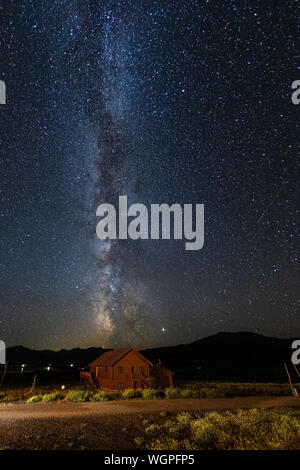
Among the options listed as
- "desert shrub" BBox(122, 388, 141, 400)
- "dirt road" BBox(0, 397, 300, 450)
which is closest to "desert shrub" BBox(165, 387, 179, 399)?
"desert shrub" BBox(122, 388, 141, 400)

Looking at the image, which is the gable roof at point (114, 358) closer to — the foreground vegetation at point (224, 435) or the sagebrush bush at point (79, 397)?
the sagebrush bush at point (79, 397)

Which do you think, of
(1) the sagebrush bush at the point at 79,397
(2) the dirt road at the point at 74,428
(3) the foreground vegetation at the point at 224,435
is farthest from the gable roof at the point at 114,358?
(3) the foreground vegetation at the point at 224,435

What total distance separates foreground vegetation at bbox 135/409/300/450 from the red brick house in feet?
64.1

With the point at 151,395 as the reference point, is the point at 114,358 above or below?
above

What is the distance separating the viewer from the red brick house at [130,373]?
3131 centimetres

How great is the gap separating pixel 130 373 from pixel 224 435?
23550 millimetres

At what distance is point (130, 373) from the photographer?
3209cm

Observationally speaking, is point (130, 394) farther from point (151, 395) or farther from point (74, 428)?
point (74, 428)

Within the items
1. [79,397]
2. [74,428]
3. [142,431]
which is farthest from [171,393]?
[142,431]

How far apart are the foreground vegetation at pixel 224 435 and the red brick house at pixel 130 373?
1955cm

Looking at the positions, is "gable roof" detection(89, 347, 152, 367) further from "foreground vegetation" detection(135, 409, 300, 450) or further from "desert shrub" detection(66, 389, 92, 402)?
"foreground vegetation" detection(135, 409, 300, 450)

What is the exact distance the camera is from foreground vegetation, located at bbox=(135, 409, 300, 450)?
930 centimetres

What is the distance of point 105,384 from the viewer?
107 feet

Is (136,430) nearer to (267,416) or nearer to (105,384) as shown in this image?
(267,416)
